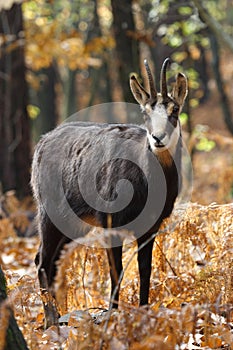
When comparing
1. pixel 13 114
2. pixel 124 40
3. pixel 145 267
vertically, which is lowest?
pixel 145 267

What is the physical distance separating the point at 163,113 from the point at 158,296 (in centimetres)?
151

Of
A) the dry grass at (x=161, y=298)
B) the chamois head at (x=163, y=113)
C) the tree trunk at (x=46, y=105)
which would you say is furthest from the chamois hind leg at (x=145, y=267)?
the tree trunk at (x=46, y=105)

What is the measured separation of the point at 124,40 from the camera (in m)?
9.10

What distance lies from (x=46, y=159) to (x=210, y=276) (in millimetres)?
2065

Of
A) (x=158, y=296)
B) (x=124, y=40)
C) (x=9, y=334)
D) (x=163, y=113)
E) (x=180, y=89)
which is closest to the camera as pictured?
(x=9, y=334)

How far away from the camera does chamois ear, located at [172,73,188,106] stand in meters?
5.40

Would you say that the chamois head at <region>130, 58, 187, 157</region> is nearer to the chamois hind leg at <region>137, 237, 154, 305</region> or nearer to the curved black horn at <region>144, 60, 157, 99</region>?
the curved black horn at <region>144, 60, 157, 99</region>

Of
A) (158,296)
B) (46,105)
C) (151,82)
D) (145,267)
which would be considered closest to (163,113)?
(151,82)

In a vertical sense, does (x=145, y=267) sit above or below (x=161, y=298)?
above

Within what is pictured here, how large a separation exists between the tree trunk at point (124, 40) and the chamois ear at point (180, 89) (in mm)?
3650

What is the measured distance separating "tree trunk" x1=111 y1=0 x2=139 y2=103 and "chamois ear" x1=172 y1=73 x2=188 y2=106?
3650 mm

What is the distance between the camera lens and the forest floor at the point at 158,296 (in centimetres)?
354

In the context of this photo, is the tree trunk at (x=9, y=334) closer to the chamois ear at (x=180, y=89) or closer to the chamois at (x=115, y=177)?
the chamois at (x=115, y=177)

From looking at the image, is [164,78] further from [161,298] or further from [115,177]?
[161,298]
